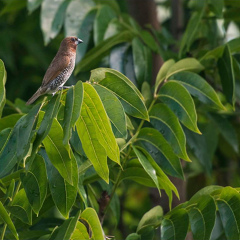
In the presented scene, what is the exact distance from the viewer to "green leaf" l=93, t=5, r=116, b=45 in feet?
15.9

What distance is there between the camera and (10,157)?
300cm

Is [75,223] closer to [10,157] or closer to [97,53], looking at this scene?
[10,157]

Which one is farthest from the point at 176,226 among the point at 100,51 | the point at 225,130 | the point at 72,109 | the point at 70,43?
the point at 225,130

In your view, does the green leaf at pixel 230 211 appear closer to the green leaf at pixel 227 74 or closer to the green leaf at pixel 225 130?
the green leaf at pixel 227 74

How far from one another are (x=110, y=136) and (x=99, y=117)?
0.10 m

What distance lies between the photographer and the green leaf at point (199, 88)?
3.82 meters

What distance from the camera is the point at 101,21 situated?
4.92m

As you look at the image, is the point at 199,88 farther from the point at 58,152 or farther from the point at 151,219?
the point at 58,152

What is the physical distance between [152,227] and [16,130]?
3.08 feet

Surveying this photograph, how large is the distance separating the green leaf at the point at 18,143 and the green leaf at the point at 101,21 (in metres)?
1.91

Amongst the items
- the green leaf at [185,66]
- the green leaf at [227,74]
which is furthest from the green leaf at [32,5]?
the green leaf at [227,74]

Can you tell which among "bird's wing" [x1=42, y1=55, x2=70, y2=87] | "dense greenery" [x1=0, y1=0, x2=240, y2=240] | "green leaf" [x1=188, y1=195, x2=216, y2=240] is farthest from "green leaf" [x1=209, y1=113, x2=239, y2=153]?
→ "green leaf" [x1=188, y1=195, x2=216, y2=240]

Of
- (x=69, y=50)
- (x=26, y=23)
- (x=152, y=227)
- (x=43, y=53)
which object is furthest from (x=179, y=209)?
(x=26, y=23)

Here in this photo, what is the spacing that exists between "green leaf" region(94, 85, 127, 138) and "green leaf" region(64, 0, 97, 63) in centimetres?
180
